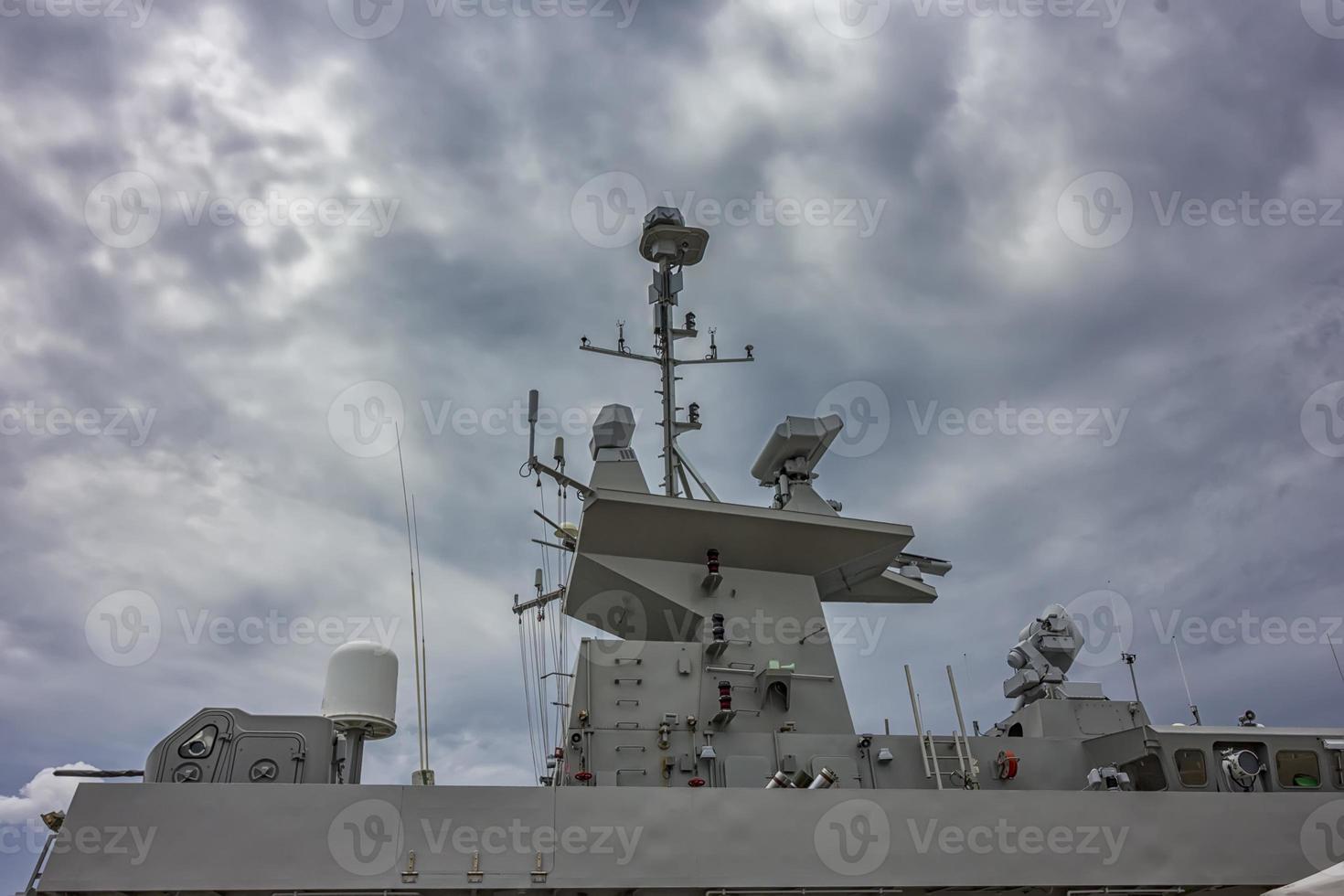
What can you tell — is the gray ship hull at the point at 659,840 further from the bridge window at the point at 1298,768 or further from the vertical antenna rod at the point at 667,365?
the vertical antenna rod at the point at 667,365

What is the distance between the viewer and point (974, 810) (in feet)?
31.8

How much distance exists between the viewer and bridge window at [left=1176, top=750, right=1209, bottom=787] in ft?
36.1

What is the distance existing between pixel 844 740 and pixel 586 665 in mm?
3338

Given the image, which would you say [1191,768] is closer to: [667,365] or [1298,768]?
[1298,768]

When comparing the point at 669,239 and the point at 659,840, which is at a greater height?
the point at 669,239

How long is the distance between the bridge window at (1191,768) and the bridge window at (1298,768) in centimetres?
99

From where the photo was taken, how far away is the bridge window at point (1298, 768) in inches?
444

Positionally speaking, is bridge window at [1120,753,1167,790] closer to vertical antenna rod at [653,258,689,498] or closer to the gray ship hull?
the gray ship hull

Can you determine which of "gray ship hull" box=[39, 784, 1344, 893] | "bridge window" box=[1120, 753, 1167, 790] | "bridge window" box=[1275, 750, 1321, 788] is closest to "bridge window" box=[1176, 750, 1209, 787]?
"bridge window" box=[1120, 753, 1167, 790]

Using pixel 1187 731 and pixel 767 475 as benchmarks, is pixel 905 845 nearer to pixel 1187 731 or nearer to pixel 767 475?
pixel 1187 731

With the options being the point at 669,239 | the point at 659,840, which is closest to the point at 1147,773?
the point at 659,840

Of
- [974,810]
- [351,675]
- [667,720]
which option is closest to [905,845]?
[974,810]

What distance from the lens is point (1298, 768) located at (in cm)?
1133

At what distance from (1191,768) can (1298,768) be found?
1476 mm
